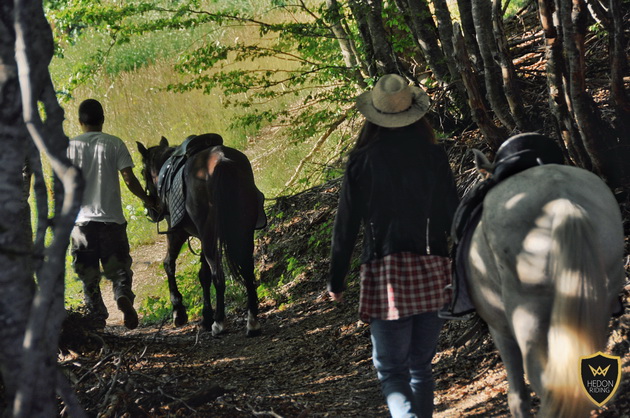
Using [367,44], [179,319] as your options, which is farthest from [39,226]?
[367,44]

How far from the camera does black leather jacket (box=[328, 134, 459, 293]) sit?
11.2ft

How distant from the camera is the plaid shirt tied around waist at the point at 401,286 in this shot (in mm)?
3312

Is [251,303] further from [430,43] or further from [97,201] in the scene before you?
[430,43]

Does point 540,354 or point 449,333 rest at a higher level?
point 540,354

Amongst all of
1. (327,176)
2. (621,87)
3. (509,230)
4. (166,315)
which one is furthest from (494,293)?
(166,315)

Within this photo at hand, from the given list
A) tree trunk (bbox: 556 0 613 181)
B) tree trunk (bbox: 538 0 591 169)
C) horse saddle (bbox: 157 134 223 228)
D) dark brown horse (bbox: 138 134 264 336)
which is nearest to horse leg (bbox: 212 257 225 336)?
dark brown horse (bbox: 138 134 264 336)

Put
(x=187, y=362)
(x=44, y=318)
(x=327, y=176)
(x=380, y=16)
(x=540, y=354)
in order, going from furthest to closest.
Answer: (x=327, y=176), (x=380, y=16), (x=187, y=362), (x=540, y=354), (x=44, y=318)

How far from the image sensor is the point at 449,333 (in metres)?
5.77

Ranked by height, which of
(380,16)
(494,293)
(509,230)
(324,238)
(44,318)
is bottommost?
(324,238)

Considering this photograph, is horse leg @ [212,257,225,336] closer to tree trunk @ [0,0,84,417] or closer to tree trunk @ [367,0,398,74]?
tree trunk @ [367,0,398,74]

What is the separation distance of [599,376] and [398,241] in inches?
41.4

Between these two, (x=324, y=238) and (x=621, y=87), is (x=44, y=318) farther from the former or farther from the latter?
(x=324, y=238)

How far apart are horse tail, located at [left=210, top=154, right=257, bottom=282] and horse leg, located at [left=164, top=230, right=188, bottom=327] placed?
141 cm

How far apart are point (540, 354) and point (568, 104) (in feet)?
10.8
